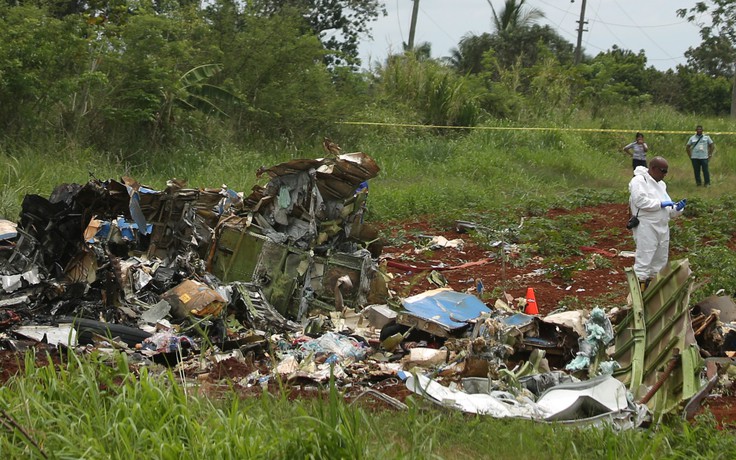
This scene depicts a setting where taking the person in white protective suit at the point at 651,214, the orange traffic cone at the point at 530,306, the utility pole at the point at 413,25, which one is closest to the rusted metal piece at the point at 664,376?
the orange traffic cone at the point at 530,306

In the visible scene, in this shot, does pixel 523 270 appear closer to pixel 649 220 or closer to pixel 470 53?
pixel 649 220

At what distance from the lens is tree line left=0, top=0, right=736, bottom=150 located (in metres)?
17.2

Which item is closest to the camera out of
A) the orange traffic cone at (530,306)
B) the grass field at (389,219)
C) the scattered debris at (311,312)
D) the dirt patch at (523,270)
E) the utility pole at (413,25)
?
the grass field at (389,219)

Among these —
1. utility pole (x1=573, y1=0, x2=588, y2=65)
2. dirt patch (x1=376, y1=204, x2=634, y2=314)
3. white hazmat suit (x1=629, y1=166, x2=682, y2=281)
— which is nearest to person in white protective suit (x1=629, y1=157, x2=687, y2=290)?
white hazmat suit (x1=629, y1=166, x2=682, y2=281)

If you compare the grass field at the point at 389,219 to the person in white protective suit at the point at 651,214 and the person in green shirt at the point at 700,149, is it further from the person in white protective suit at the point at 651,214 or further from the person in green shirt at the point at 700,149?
the person in white protective suit at the point at 651,214

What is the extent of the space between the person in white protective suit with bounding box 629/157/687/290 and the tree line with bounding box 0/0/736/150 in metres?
10.5

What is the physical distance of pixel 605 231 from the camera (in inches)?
608

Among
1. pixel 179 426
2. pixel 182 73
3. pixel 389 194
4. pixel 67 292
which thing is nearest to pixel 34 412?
pixel 179 426

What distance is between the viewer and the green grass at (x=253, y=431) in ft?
16.4

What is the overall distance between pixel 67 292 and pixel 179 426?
14.4 feet

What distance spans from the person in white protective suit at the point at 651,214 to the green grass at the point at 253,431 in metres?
4.52

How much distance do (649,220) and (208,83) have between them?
1331cm

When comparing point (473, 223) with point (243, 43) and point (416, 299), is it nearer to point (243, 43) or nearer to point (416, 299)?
point (416, 299)

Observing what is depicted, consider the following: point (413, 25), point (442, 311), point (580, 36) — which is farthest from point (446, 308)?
point (580, 36)
